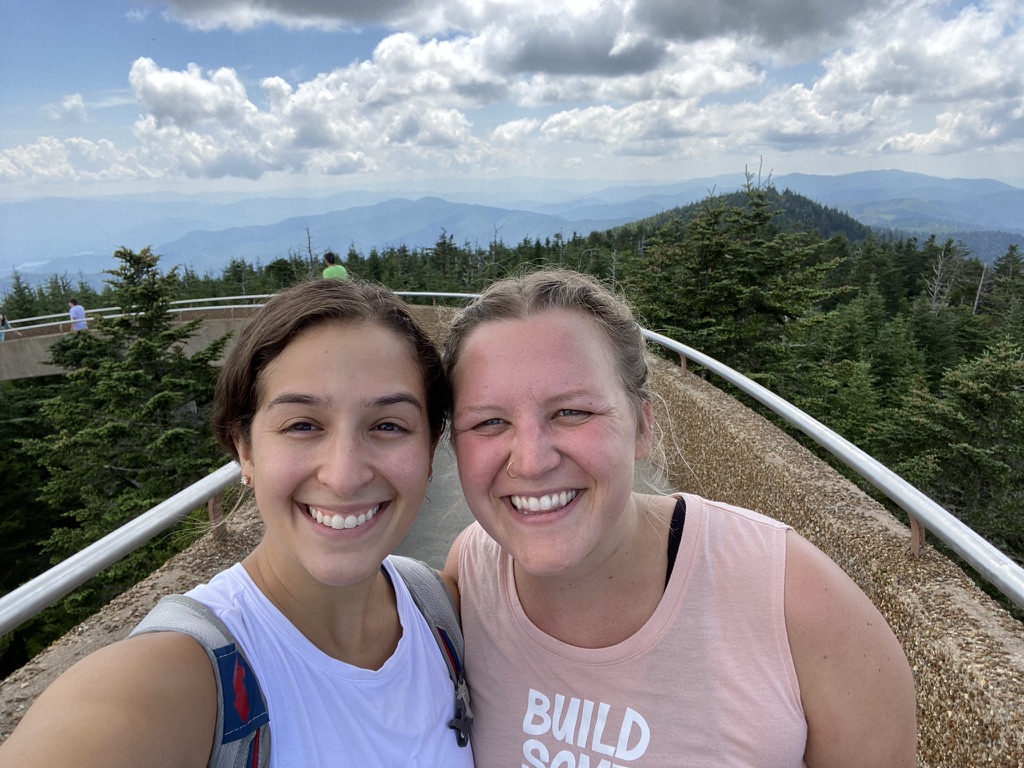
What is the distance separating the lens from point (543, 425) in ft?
4.72

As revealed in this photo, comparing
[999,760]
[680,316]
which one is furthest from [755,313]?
[999,760]

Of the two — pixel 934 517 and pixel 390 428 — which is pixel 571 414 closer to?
pixel 390 428

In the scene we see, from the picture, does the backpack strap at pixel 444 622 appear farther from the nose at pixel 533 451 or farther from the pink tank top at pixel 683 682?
the nose at pixel 533 451

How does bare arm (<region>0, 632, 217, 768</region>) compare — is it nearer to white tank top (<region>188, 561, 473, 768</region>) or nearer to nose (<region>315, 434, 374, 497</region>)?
white tank top (<region>188, 561, 473, 768</region>)

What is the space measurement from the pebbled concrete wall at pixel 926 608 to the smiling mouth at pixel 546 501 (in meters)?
1.25

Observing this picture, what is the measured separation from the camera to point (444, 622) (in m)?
1.69

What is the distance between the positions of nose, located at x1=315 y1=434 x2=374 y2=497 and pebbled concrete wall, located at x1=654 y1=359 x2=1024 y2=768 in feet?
5.55

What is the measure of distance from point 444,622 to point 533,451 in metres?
0.61

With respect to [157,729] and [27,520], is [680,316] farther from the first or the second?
[27,520]

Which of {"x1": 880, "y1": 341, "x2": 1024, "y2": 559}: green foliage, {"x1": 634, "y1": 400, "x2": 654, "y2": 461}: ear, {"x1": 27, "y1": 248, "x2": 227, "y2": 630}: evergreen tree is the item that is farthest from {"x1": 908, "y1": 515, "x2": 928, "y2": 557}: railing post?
{"x1": 880, "y1": 341, "x2": 1024, "y2": 559}: green foliage

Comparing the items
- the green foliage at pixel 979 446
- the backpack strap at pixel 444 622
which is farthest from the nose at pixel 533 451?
the green foliage at pixel 979 446

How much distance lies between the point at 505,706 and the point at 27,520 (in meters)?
33.9

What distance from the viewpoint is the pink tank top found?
1.38 metres

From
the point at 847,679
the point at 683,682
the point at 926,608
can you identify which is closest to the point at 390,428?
the point at 683,682
